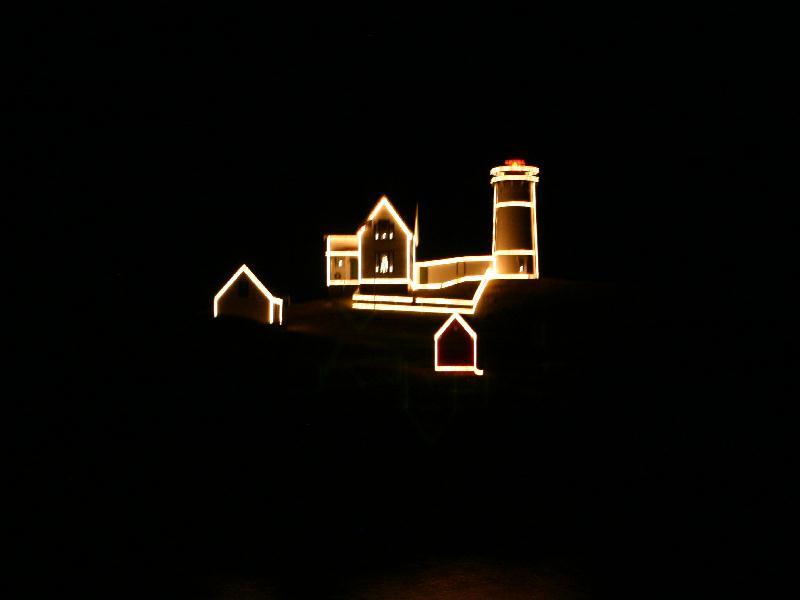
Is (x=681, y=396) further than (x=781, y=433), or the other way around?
(x=681, y=396)

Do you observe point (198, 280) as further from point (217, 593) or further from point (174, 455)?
point (217, 593)

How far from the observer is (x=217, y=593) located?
680 cm

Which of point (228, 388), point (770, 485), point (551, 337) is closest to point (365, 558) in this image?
point (770, 485)

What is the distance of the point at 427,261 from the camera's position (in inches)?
1278

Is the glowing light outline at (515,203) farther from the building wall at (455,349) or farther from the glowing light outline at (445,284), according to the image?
the building wall at (455,349)

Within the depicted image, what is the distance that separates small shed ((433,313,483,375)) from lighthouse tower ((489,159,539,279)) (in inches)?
496

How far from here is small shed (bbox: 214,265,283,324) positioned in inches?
1038

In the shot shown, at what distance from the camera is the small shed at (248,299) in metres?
26.4

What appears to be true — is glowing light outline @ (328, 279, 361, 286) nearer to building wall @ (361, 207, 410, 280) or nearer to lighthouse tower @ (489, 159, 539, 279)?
building wall @ (361, 207, 410, 280)

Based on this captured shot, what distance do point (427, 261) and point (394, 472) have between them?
22372 millimetres

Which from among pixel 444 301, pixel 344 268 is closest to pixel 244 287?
pixel 344 268

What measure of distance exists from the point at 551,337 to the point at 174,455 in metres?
15.5

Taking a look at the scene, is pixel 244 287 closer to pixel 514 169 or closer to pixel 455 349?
pixel 455 349

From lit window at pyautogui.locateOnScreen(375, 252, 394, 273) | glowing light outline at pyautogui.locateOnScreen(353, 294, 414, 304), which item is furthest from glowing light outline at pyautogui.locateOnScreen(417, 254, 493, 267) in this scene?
glowing light outline at pyautogui.locateOnScreen(353, 294, 414, 304)
